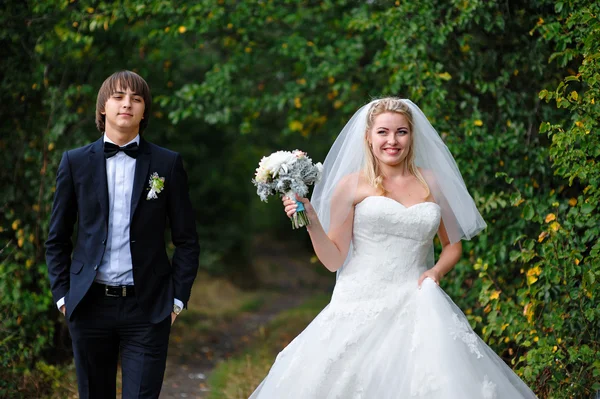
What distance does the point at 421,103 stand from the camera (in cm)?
608

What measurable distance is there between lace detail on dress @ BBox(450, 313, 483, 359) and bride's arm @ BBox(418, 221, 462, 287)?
0.26m

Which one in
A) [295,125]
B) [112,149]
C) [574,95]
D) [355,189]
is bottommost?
[355,189]

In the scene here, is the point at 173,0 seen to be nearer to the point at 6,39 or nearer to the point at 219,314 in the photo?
the point at 6,39

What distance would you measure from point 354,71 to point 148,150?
4.47 meters

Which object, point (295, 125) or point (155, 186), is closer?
point (155, 186)

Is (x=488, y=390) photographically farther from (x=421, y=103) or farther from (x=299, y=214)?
(x=421, y=103)

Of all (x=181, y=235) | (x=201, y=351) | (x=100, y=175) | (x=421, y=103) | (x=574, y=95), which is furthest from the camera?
(x=201, y=351)

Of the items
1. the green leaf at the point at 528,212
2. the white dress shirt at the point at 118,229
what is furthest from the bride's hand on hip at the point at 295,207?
the green leaf at the point at 528,212

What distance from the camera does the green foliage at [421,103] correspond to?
15.9 ft

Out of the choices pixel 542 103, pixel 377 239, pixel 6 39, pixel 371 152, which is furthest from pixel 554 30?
pixel 6 39

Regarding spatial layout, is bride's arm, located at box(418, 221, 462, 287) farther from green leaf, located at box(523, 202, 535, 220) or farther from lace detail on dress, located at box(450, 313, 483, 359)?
green leaf, located at box(523, 202, 535, 220)

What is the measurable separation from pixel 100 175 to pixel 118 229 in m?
0.29

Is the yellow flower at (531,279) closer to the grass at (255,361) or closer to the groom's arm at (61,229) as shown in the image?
the grass at (255,361)

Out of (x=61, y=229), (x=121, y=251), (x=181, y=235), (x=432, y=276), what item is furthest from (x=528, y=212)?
(x=61, y=229)
